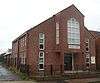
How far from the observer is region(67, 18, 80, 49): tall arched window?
29672 millimetres

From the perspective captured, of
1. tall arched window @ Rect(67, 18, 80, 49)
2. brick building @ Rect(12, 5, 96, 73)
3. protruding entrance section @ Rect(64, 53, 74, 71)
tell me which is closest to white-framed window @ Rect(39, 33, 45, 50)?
brick building @ Rect(12, 5, 96, 73)

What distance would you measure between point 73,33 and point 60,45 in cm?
307

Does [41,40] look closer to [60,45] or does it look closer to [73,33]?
[60,45]

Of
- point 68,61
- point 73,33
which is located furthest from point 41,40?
point 68,61

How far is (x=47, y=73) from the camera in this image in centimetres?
2614

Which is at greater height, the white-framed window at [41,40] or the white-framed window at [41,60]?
the white-framed window at [41,40]

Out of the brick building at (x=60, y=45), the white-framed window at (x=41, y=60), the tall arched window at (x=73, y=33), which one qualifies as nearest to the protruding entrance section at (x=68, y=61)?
the brick building at (x=60, y=45)

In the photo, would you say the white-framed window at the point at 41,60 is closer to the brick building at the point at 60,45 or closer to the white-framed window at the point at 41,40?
the brick building at the point at 60,45

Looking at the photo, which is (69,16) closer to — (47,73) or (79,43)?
(79,43)

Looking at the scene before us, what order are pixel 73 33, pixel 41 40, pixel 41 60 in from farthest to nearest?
pixel 73 33 → pixel 41 40 → pixel 41 60

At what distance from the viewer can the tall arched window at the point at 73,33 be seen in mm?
29672

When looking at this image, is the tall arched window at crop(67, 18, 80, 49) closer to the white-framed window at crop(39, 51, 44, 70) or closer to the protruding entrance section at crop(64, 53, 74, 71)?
the protruding entrance section at crop(64, 53, 74, 71)

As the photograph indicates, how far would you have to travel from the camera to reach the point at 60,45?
28.6 metres

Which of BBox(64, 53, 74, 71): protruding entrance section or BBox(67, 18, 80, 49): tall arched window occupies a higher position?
BBox(67, 18, 80, 49): tall arched window
